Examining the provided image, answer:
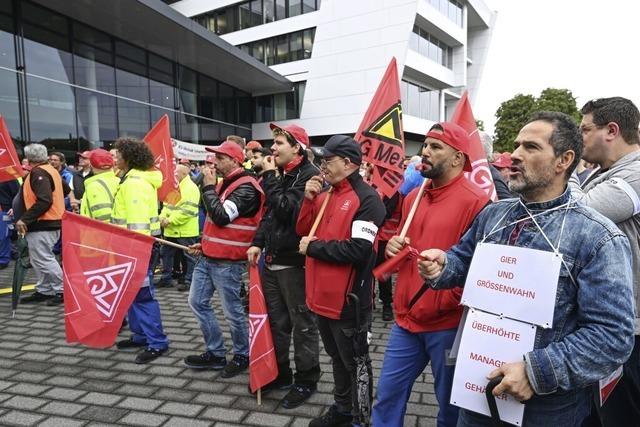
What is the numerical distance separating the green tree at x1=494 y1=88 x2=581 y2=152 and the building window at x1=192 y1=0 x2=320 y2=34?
18076 millimetres

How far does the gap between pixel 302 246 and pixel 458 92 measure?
38.3 m

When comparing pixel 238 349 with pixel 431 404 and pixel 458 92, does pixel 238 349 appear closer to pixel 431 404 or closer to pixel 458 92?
pixel 431 404

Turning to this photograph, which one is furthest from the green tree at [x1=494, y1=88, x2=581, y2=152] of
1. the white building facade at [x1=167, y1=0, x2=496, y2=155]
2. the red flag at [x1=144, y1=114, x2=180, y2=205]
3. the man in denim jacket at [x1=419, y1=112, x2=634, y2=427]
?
the man in denim jacket at [x1=419, y1=112, x2=634, y2=427]

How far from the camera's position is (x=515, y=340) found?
5.83ft

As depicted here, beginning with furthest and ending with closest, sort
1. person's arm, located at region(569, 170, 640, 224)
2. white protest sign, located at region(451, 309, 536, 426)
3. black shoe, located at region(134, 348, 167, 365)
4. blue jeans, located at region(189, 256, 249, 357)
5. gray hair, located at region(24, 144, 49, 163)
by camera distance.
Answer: gray hair, located at region(24, 144, 49, 163), black shoe, located at region(134, 348, 167, 365), blue jeans, located at region(189, 256, 249, 357), person's arm, located at region(569, 170, 640, 224), white protest sign, located at region(451, 309, 536, 426)

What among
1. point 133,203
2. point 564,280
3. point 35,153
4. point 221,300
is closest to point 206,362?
point 221,300

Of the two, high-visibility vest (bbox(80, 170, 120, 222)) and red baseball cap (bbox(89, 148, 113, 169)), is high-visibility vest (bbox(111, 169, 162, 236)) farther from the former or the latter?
red baseball cap (bbox(89, 148, 113, 169))

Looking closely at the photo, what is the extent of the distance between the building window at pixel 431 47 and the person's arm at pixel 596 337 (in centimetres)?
3067

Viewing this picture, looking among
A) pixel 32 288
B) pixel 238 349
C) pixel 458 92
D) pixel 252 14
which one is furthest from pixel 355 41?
pixel 238 349

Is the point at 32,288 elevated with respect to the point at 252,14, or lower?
lower

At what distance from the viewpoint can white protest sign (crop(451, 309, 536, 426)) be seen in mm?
1769

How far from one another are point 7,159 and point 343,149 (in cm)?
518

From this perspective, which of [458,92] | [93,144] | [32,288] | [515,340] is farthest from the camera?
[458,92]

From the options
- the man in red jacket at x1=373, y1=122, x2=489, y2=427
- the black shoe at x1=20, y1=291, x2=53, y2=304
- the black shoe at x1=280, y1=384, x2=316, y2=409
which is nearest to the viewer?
the man in red jacket at x1=373, y1=122, x2=489, y2=427
